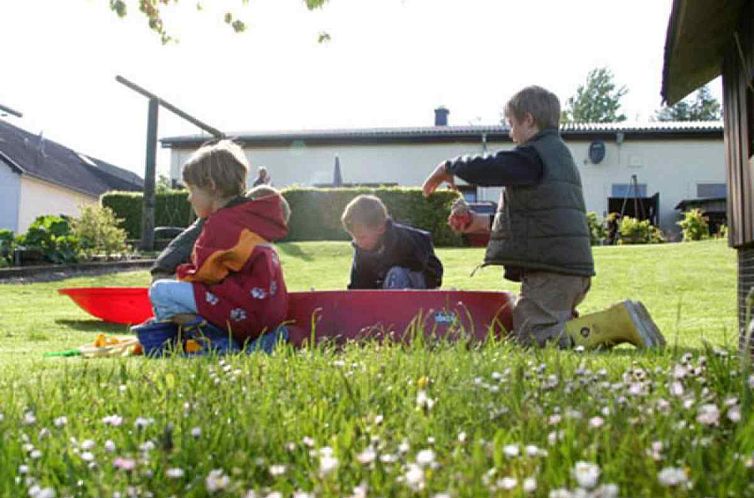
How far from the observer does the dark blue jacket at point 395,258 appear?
19.6 ft

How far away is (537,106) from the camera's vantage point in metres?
5.17

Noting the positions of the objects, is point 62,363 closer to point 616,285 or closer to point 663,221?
point 616,285

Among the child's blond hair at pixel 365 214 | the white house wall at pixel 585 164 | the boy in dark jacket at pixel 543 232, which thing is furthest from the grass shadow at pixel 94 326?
the white house wall at pixel 585 164

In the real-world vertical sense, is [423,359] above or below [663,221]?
below

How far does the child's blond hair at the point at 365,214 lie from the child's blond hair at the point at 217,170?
1.14 m

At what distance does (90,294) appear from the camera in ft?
23.1

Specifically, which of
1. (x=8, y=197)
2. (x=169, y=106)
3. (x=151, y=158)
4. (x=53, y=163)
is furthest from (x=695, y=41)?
(x=53, y=163)

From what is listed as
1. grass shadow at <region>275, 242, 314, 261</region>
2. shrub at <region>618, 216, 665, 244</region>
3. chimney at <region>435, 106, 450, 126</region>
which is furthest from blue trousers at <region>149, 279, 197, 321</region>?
chimney at <region>435, 106, 450, 126</region>

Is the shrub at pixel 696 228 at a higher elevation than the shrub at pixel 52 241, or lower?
higher

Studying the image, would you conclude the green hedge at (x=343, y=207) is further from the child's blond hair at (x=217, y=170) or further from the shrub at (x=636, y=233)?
the child's blond hair at (x=217, y=170)

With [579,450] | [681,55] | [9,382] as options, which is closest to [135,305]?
[9,382]

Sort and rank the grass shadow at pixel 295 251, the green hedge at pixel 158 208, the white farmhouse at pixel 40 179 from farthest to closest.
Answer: the white farmhouse at pixel 40 179
the green hedge at pixel 158 208
the grass shadow at pixel 295 251

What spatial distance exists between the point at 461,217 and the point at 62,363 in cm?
249

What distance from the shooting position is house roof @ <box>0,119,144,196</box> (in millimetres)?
37094
